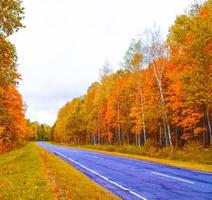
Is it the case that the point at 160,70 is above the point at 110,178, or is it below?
above

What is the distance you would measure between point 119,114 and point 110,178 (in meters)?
35.2

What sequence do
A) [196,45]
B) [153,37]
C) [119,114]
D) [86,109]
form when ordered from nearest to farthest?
[196,45] < [153,37] < [119,114] < [86,109]

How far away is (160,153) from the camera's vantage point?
94.2ft

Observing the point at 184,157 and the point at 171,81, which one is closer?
the point at 184,157

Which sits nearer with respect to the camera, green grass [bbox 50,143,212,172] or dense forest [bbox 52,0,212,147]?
green grass [bbox 50,143,212,172]

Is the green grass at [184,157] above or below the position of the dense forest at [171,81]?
below

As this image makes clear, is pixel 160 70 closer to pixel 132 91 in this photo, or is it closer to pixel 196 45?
pixel 196 45

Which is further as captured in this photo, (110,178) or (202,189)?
(110,178)

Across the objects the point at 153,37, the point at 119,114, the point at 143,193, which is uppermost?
the point at 153,37

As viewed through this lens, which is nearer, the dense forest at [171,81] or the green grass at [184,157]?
the green grass at [184,157]

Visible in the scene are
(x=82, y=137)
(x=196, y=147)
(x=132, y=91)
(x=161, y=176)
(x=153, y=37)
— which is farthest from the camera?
(x=82, y=137)

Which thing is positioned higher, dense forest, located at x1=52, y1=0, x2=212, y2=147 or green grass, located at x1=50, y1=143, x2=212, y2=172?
dense forest, located at x1=52, y1=0, x2=212, y2=147

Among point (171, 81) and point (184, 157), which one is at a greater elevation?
point (171, 81)

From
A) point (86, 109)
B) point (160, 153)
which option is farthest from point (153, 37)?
point (86, 109)
